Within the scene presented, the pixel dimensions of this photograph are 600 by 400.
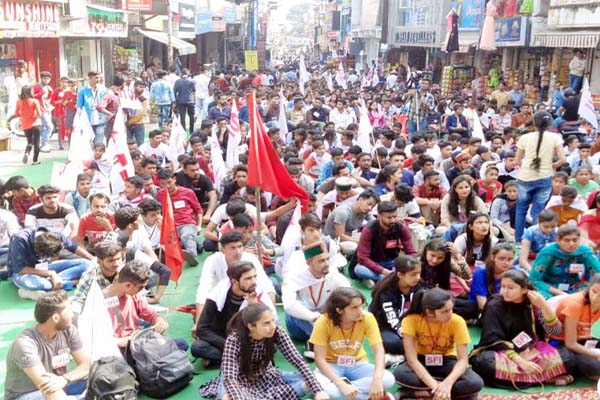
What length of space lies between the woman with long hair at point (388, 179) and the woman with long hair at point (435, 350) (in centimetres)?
420

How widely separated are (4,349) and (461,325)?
3725 mm

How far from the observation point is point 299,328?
6227mm

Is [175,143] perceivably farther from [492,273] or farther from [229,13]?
[229,13]

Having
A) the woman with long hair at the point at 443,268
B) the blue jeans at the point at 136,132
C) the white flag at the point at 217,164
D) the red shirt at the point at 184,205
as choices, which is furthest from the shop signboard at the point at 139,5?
the woman with long hair at the point at 443,268

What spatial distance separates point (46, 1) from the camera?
18.7 m

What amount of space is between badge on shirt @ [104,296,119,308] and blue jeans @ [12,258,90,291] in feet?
6.63

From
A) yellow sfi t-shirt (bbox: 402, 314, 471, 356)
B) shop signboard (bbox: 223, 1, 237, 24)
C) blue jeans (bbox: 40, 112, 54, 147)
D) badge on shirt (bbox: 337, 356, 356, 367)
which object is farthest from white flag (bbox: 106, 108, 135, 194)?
shop signboard (bbox: 223, 1, 237, 24)

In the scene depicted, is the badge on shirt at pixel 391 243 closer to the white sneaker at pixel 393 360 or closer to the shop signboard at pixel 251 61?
the white sneaker at pixel 393 360

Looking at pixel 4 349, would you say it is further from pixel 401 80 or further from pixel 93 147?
pixel 401 80

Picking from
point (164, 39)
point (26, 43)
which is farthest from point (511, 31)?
point (26, 43)

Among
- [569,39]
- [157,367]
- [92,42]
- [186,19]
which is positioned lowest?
[157,367]

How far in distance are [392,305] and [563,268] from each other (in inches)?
67.5

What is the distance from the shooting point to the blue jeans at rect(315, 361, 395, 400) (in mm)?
5004

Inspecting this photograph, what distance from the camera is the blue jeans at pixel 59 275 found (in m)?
7.21
